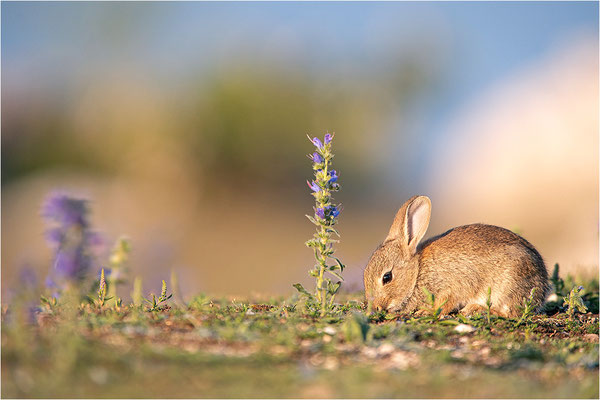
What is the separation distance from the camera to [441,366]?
3.93 m

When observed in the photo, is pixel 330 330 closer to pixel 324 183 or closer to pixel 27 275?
pixel 324 183

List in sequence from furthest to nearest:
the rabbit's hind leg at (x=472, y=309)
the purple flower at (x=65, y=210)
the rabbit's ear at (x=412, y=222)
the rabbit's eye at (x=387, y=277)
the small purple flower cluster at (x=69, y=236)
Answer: the rabbit's ear at (x=412, y=222) < the rabbit's eye at (x=387, y=277) < the rabbit's hind leg at (x=472, y=309) < the purple flower at (x=65, y=210) < the small purple flower cluster at (x=69, y=236)

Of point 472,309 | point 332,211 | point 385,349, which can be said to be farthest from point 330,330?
point 472,309

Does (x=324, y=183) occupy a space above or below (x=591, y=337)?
above

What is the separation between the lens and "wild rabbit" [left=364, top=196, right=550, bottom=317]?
648cm

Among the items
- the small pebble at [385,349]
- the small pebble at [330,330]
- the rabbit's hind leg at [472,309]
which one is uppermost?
the rabbit's hind leg at [472,309]

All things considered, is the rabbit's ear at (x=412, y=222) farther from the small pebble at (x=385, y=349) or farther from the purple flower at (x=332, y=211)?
the small pebble at (x=385, y=349)

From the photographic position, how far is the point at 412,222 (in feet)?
23.1

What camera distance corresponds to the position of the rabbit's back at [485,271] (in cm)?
645

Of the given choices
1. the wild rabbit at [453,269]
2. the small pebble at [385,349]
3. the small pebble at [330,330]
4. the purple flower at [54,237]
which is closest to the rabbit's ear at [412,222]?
the wild rabbit at [453,269]

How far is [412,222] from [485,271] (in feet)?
2.97

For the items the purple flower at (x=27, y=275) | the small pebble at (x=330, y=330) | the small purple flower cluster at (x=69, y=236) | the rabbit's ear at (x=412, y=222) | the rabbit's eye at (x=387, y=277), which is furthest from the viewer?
the rabbit's ear at (x=412, y=222)

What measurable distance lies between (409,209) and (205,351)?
3.54 meters

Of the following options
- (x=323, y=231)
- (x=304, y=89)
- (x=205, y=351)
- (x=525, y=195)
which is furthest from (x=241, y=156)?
(x=205, y=351)
